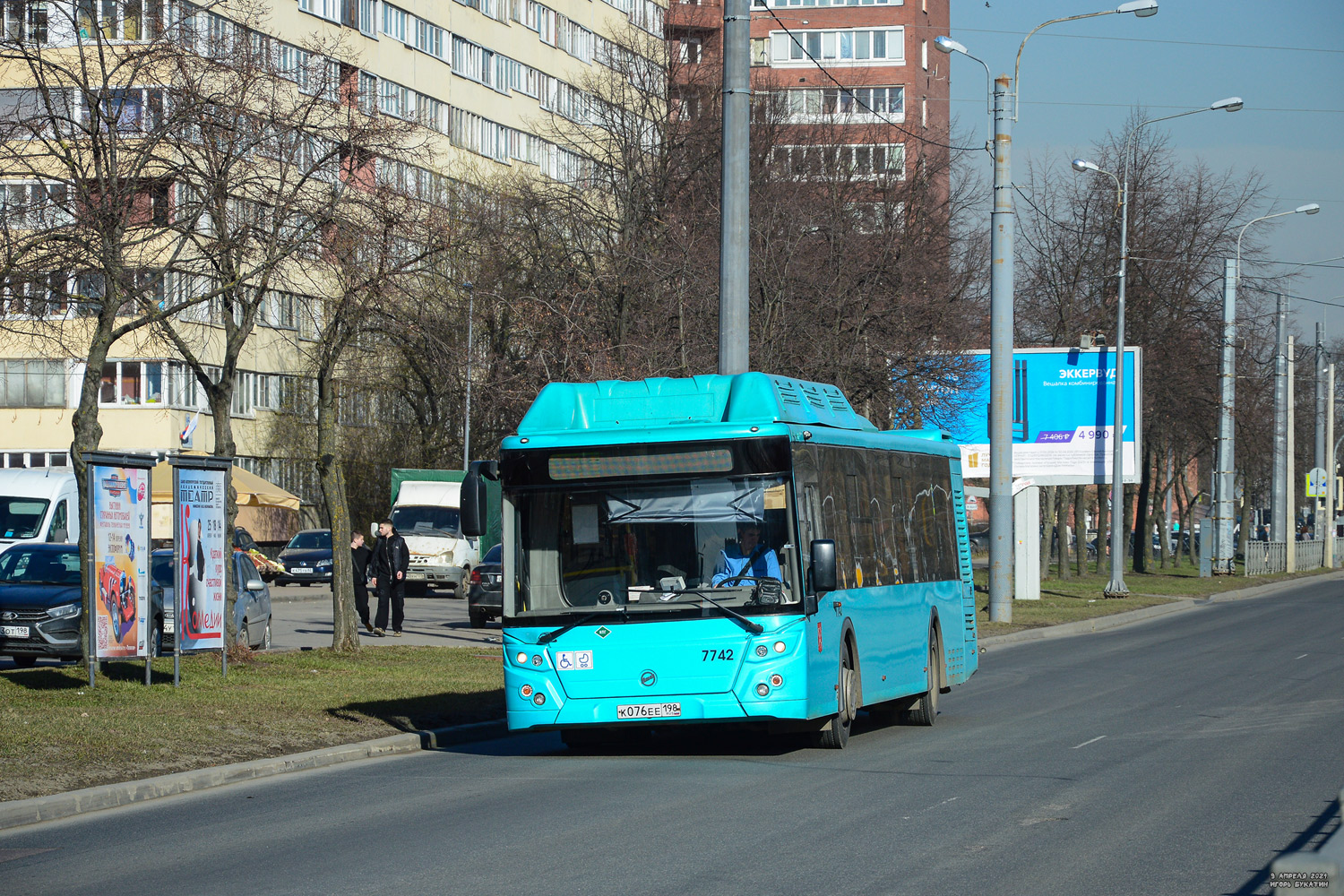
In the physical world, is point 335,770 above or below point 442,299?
below

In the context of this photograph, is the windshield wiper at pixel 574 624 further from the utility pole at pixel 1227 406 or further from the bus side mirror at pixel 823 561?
the utility pole at pixel 1227 406

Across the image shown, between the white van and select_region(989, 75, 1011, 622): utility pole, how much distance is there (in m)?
16.7

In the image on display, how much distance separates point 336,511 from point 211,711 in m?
5.59

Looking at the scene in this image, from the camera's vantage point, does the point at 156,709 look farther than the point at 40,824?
Yes

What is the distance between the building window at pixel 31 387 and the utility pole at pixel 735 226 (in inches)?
1770

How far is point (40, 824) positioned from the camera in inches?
406

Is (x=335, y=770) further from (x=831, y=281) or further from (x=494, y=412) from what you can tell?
(x=494, y=412)

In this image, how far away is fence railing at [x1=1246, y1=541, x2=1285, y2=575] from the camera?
56.9m

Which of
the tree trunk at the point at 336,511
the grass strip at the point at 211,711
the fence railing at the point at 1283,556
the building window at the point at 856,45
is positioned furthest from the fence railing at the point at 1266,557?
the tree trunk at the point at 336,511

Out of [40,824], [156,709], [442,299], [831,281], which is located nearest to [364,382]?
[442,299]

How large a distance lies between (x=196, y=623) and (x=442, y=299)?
32924mm

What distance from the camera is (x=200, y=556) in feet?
58.2

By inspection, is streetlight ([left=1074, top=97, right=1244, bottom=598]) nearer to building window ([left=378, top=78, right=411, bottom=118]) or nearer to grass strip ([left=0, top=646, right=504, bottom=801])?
grass strip ([left=0, top=646, right=504, bottom=801])

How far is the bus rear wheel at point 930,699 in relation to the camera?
15984 millimetres
